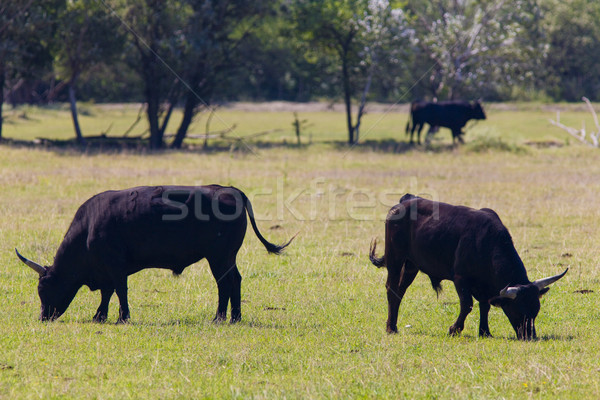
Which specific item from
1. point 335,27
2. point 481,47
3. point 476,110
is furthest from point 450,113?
point 335,27

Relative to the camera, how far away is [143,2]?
96.0ft

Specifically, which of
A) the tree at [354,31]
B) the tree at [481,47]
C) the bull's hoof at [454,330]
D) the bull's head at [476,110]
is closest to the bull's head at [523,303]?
the bull's hoof at [454,330]

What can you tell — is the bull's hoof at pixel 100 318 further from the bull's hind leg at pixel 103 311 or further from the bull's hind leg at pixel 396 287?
the bull's hind leg at pixel 396 287

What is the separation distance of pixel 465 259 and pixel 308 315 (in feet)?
6.66

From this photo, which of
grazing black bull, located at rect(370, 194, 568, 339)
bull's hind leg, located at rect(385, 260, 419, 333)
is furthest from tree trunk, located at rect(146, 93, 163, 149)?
grazing black bull, located at rect(370, 194, 568, 339)

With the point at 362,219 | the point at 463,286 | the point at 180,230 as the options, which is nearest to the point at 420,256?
the point at 463,286

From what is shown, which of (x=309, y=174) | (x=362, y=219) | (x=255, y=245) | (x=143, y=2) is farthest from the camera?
(x=143, y=2)

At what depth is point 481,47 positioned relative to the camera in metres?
36.8

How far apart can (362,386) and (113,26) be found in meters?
27.4

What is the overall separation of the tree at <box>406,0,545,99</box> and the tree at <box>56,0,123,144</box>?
1362 centimetres

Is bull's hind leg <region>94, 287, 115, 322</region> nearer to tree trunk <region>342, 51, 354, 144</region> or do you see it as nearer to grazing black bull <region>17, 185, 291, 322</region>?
grazing black bull <region>17, 185, 291, 322</region>

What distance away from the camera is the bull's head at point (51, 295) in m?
8.44

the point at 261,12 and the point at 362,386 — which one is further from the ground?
the point at 261,12

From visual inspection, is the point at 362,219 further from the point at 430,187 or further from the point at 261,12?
the point at 261,12
